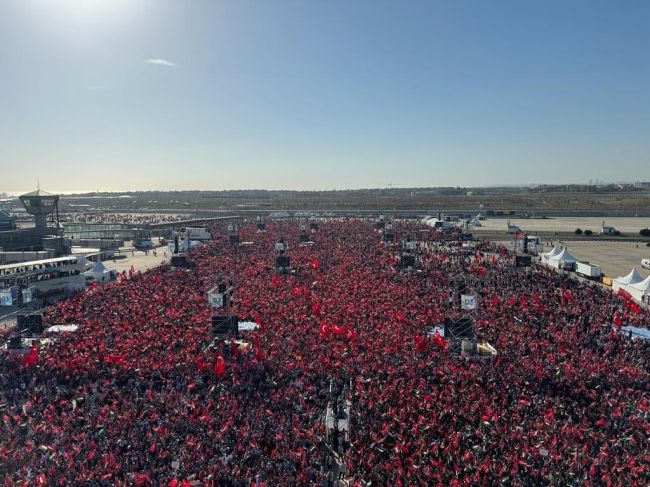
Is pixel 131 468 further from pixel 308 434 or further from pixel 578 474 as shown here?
pixel 578 474

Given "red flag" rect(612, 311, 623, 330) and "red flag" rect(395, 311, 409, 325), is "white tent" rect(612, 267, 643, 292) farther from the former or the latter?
"red flag" rect(395, 311, 409, 325)

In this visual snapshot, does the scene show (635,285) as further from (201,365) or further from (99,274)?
(99,274)

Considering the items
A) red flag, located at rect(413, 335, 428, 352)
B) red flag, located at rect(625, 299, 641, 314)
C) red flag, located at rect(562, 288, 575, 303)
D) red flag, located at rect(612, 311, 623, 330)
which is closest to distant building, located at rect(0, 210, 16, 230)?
red flag, located at rect(413, 335, 428, 352)

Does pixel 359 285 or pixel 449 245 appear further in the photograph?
pixel 449 245

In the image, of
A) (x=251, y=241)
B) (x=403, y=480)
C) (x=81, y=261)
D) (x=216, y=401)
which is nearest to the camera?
(x=403, y=480)

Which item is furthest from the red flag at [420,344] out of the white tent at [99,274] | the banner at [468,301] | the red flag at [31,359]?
the white tent at [99,274]

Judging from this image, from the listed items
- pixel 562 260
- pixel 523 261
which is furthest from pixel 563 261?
pixel 523 261

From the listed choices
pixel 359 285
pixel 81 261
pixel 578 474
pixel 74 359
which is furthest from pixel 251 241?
pixel 578 474

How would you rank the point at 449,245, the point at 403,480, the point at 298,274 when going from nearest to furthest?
the point at 403,480, the point at 298,274, the point at 449,245
